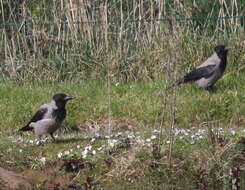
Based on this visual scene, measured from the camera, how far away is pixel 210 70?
11758 millimetres

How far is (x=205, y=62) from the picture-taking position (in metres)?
12.1

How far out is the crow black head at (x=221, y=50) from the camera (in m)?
11.9

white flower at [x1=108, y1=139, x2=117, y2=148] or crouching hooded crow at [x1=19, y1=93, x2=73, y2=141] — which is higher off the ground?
crouching hooded crow at [x1=19, y1=93, x2=73, y2=141]

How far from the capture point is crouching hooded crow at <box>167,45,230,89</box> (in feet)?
38.0

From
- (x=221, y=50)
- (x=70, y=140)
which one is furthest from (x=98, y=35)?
(x=70, y=140)

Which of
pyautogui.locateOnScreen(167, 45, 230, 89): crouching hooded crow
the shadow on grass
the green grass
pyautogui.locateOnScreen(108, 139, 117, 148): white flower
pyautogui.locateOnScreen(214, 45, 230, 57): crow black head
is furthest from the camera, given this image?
pyautogui.locateOnScreen(214, 45, 230, 57): crow black head

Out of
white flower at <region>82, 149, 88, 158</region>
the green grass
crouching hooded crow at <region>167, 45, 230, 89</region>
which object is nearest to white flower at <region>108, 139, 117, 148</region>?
the green grass

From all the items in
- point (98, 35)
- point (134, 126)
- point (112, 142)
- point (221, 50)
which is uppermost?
point (98, 35)

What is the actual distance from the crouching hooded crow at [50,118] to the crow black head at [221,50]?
336 cm

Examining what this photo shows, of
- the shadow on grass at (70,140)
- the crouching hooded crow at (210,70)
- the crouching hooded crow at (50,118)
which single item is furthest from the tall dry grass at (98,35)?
the shadow on grass at (70,140)

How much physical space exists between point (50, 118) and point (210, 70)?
3.36 m

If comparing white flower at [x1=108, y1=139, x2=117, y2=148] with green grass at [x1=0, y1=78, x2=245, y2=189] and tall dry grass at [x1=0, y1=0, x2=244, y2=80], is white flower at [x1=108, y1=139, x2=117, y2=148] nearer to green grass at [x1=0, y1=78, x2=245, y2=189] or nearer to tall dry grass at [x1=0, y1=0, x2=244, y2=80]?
green grass at [x1=0, y1=78, x2=245, y2=189]

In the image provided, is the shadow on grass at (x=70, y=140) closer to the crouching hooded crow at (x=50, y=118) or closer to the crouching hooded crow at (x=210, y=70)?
the crouching hooded crow at (x=50, y=118)

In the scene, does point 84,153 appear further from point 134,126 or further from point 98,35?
point 98,35
